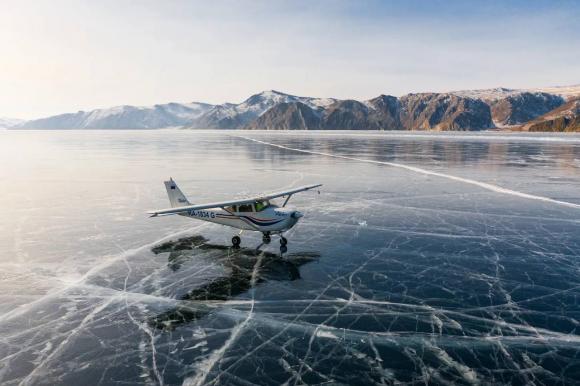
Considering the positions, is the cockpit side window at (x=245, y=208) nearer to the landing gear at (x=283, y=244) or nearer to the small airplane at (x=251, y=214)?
the small airplane at (x=251, y=214)

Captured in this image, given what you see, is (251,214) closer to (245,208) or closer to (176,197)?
(245,208)

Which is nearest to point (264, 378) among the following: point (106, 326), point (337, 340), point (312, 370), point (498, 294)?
point (312, 370)

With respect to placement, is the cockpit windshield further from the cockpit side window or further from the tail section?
the tail section

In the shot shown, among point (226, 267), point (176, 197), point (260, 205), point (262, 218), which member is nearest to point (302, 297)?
point (226, 267)

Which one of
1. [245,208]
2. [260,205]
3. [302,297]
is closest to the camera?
[302,297]

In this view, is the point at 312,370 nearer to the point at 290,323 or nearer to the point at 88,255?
the point at 290,323

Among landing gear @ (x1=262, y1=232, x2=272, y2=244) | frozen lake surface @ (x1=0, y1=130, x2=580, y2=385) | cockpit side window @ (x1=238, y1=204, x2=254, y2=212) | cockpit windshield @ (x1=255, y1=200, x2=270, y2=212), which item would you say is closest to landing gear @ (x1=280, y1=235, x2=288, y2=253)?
frozen lake surface @ (x1=0, y1=130, x2=580, y2=385)
